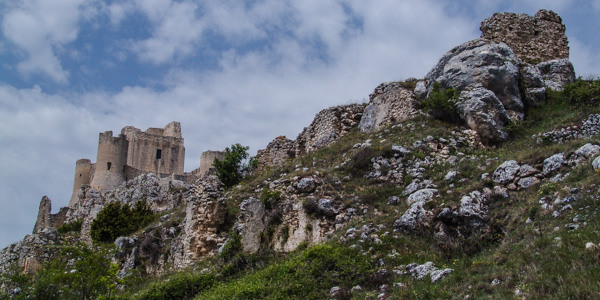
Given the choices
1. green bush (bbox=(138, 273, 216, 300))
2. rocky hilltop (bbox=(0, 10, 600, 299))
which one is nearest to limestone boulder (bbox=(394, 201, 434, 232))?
rocky hilltop (bbox=(0, 10, 600, 299))

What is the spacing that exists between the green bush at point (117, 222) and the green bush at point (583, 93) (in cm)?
1924

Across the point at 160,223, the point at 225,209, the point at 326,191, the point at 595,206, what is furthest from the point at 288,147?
the point at 595,206

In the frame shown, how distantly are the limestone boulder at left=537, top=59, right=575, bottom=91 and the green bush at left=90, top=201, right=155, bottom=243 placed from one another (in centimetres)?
1936

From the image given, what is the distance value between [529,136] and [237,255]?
34.2 ft

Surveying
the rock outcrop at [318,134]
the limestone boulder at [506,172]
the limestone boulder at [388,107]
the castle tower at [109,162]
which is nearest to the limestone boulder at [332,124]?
the rock outcrop at [318,134]

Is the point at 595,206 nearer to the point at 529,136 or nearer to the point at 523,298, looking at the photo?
the point at 523,298

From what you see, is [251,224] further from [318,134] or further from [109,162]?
[109,162]

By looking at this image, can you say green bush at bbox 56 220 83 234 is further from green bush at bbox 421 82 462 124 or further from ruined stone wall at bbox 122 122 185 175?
green bush at bbox 421 82 462 124

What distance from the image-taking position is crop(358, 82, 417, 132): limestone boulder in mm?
21891

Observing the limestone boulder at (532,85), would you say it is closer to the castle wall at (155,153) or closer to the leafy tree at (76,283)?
the leafy tree at (76,283)

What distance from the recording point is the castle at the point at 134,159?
4668 centimetres

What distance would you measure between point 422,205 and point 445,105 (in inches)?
313

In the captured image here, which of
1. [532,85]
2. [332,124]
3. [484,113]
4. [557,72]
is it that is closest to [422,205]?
[484,113]

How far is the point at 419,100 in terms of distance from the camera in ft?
73.0
